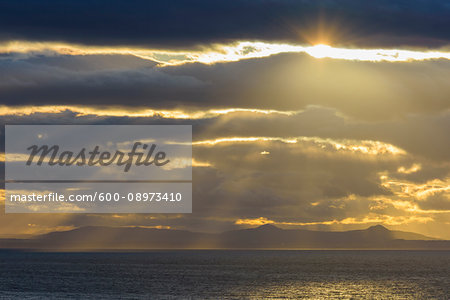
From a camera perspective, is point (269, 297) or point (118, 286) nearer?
point (269, 297)

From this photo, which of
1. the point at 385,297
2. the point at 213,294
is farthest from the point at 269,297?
the point at 385,297

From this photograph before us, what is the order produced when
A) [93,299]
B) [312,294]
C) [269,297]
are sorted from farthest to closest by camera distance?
[312,294] → [269,297] → [93,299]

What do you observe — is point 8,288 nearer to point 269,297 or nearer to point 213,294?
point 213,294

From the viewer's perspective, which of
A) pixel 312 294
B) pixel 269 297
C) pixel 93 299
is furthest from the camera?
pixel 312 294

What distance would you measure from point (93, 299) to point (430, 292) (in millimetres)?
74272

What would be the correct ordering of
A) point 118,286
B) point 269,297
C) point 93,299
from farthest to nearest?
1. point 118,286
2. point 269,297
3. point 93,299

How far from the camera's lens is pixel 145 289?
146m

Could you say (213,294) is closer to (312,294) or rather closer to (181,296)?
(181,296)

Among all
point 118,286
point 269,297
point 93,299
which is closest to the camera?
point 93,299

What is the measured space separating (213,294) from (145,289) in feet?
59.6

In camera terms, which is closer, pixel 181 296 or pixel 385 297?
pixel 181 296

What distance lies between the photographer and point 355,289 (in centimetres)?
15662

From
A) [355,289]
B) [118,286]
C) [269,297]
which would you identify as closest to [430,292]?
[355,289]

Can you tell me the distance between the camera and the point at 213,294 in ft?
445
